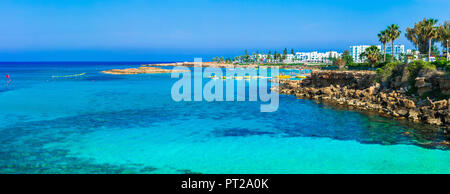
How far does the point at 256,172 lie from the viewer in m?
13.7

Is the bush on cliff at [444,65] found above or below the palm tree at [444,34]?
below

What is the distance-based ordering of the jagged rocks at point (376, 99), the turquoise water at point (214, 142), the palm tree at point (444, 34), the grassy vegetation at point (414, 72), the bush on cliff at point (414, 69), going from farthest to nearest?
the palm tree at point (444, 34)
the bush on cliff at point (414, 69)
the grassy vegetation at point (414, 72)
the jagged rocks at point (376, 99)
the turquoise water at point (214, 142)

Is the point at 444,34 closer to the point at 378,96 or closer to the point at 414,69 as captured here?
the point at 414,69

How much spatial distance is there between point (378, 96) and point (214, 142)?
64.4 feet

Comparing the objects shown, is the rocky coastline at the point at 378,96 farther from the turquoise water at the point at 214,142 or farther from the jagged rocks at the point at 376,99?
the turquoise water at the point at 214,142

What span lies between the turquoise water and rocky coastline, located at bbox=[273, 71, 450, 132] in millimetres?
1933

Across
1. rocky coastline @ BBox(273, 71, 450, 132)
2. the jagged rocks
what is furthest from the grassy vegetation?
the jagged rocks

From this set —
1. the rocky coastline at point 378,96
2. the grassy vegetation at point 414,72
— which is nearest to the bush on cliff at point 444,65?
the grassy vegetation at point 414,72

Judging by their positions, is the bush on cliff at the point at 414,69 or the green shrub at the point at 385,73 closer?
the bush on cliff at the point at 414,69

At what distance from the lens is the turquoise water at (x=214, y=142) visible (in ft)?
46.8

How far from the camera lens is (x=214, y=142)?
723 inches

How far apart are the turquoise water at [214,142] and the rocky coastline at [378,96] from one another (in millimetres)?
1933

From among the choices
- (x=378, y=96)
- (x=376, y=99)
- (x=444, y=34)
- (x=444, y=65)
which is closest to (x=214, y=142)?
(x=376, y=99)

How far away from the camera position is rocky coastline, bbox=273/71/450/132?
75.9ft
